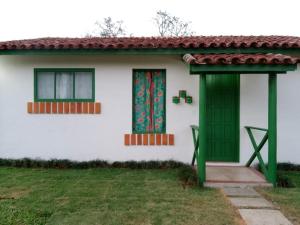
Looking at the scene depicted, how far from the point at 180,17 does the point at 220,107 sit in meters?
15.8

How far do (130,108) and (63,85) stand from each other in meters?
1.94

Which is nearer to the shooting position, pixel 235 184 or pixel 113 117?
pixel 235 184

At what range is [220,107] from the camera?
273 inches

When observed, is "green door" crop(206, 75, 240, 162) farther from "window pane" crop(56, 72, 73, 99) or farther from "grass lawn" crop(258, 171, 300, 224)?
"window pane" crop(56, 72, 73, 99)

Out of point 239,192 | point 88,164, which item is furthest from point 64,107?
point 239,192

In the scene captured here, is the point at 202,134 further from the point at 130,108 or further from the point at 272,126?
the point at 130,108

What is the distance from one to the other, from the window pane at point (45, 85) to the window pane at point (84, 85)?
0.69m

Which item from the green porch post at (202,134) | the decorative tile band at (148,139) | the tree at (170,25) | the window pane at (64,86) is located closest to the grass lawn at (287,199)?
the green porch post at (202,134)

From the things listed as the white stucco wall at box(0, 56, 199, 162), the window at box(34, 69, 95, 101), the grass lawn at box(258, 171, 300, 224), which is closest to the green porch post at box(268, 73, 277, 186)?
the grass lawn at box(258, 171, 300, 224)

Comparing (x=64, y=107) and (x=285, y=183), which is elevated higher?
(x=64, y=107)

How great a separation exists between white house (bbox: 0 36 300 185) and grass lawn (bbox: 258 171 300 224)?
192 cm

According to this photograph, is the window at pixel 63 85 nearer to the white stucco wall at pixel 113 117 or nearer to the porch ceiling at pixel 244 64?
the white stucco wall at pixel 113 117

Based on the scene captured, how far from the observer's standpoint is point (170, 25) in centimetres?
2098

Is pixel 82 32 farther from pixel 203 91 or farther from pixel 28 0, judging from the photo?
pixel 203 91
